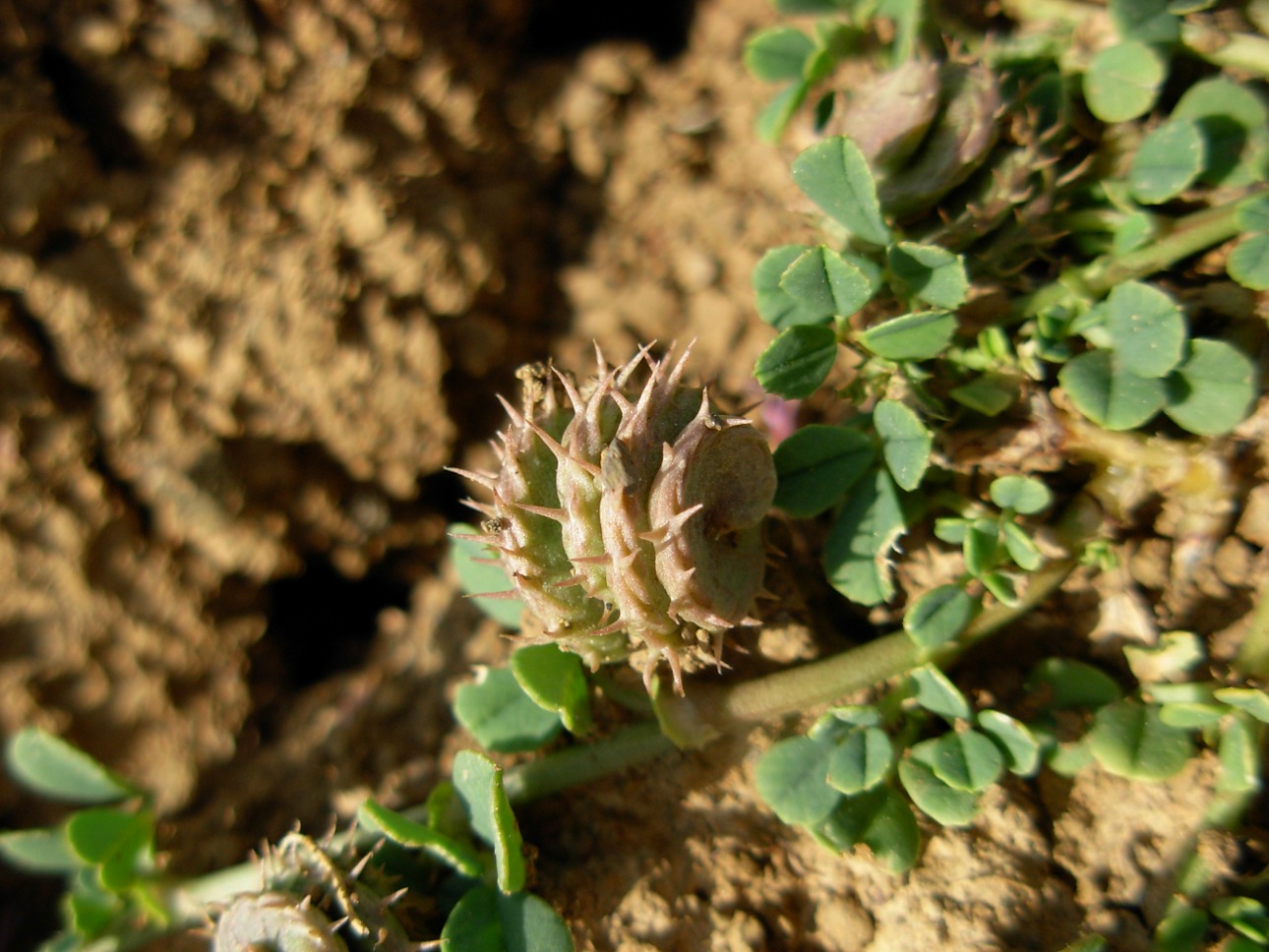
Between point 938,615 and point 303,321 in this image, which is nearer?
point 938,615

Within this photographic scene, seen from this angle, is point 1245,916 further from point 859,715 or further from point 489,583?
point 489,583

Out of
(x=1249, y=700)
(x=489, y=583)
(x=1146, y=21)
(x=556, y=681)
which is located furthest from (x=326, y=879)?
(x=1146, y=21)

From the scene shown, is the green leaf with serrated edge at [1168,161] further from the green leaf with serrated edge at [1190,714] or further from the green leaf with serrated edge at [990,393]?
the green leaf with serrated edge at [1190,714]

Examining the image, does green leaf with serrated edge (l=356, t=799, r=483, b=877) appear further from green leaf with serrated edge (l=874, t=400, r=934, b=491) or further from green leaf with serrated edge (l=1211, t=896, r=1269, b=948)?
green leaf with serrated edge (l=1211, t=896, r=1269, b=948)

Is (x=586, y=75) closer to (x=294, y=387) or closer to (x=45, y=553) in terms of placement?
(x=294, y=387)

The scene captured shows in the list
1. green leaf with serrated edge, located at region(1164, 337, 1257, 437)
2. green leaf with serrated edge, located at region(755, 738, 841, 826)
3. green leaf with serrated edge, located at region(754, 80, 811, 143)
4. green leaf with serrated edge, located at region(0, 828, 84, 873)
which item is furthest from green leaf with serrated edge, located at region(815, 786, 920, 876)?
green leaf with serrated edge, located at region(0, 828, 84, 873)

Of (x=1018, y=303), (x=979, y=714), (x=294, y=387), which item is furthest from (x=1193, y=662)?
(x=294, y=387)

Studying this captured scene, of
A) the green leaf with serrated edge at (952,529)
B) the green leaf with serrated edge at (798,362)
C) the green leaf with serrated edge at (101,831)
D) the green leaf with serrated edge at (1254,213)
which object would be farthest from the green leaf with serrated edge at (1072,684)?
the green leaf with serrated edge at (101,831)

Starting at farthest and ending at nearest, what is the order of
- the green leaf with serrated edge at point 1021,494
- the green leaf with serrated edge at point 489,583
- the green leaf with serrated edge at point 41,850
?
the green leaf with serrated edge at point 41,850
the green leaf with serrated edge at point 489,583
the green leaf with serrated edge at point 1021,494
